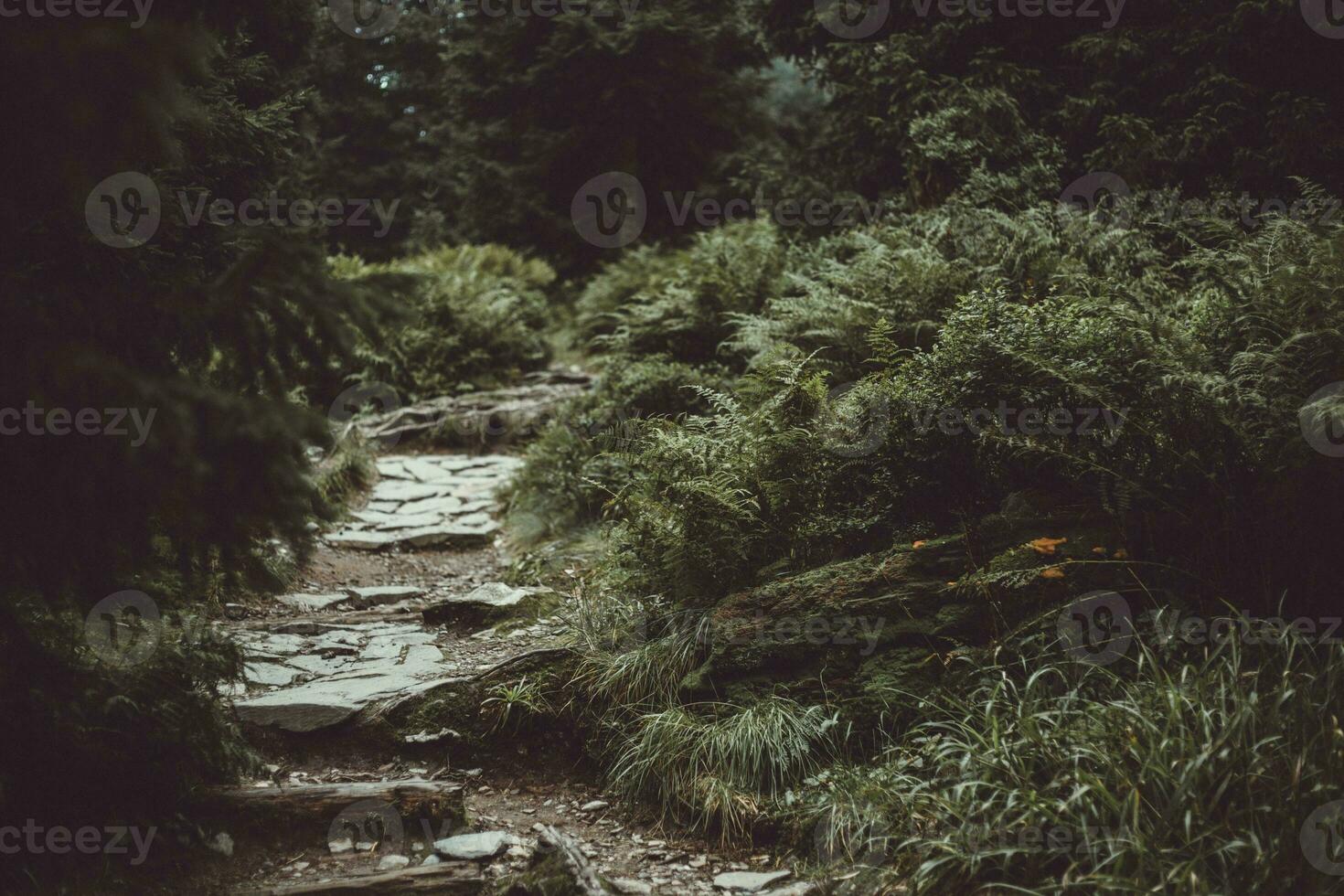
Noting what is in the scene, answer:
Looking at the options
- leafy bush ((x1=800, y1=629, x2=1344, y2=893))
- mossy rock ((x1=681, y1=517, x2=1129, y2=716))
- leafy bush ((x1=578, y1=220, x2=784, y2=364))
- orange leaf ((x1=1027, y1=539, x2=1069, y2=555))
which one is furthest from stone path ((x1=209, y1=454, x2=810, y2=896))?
leafy bush ((x1=578, y1=220, x2=784, y2=364))

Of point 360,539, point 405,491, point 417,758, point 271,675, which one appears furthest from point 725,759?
point 405,491

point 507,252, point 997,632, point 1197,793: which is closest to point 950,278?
point 997,632

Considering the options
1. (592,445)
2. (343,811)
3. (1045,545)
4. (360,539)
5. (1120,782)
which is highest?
(592,445)

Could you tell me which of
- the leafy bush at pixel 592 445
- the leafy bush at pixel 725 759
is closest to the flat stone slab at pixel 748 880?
the leafy bush at pixel 725 759

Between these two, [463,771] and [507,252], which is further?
[507,252]

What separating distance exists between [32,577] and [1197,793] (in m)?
3.77

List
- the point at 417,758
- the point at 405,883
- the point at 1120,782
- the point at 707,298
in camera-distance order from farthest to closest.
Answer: the point at 707,298 → the point at 417,758 → the point at 405,883 → the point at 1120,782

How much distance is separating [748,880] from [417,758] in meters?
1.78

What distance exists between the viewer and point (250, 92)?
16.7ft

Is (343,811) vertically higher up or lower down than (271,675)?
lower down

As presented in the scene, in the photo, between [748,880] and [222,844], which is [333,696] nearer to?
[222,844]

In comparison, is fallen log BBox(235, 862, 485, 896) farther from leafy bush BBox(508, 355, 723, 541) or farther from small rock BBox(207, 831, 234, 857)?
leafy bush BBox(508, 355, 723, 541)

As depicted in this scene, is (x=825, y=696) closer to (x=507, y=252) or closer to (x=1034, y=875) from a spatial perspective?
→ (x=1034, y=875)

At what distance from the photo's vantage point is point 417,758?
4121mm
